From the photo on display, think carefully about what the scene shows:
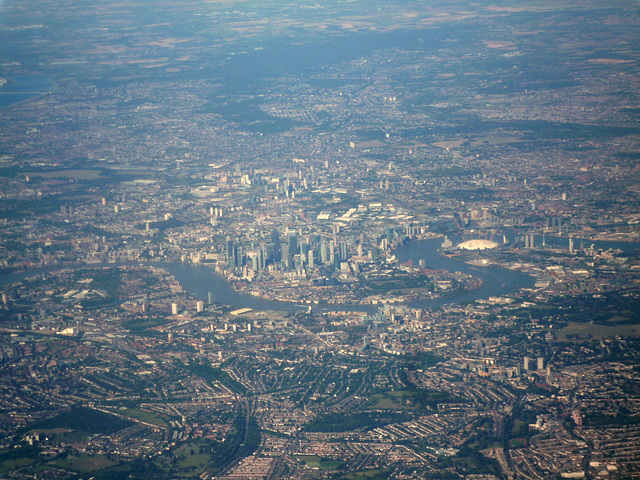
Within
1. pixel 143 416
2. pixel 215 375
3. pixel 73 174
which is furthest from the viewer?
pixel 73 174

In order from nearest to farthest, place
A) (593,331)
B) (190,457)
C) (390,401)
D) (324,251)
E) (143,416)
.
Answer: (190,457), (143,416), (390,401), (593,331), (324,251)

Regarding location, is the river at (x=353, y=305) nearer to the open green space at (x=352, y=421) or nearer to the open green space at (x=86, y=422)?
the open green space at (x=352, y=421)

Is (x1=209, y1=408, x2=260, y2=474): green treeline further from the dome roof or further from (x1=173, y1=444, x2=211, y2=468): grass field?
the dome roof

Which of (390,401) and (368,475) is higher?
(368,475)

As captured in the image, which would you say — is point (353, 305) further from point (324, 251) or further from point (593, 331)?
point (593, 331)

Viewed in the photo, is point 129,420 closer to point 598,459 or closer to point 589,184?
point 598,459

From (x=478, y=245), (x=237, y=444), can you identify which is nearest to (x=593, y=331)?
(x=478, y=245)

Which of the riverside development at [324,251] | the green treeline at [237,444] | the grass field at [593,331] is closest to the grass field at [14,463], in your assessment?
the riverside development at [324,251]
